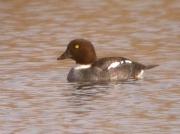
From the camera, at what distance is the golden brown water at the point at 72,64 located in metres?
16.0

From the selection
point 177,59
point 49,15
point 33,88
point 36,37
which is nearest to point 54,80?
point 33,88

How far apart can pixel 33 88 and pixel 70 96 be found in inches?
34.4

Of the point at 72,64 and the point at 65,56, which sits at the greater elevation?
the point at 65,56

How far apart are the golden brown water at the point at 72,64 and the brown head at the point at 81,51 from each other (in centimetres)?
38

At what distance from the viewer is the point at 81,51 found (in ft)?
67.4

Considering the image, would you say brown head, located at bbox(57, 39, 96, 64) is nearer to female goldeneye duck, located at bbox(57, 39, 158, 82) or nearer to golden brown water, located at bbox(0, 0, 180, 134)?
female goldeneye duck, located at bbox(57, 39, 158, 82)

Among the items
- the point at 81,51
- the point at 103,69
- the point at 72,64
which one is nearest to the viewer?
the point at 103,69

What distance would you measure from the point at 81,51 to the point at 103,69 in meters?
0.58

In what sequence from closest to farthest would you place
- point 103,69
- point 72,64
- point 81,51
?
1. point 103,69
2. point 81,51
3. point 72,64

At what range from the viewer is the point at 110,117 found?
1625 centimetres

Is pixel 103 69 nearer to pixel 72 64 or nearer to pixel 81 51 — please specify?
pixel 81 51

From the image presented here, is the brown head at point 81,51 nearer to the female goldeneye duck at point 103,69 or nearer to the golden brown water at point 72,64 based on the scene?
the female goldeneye duck at point 103,69

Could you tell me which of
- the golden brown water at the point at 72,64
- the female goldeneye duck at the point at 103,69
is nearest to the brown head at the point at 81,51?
the female goldeneye duck at the point at 103,69

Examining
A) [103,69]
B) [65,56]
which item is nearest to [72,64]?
[65,56]
